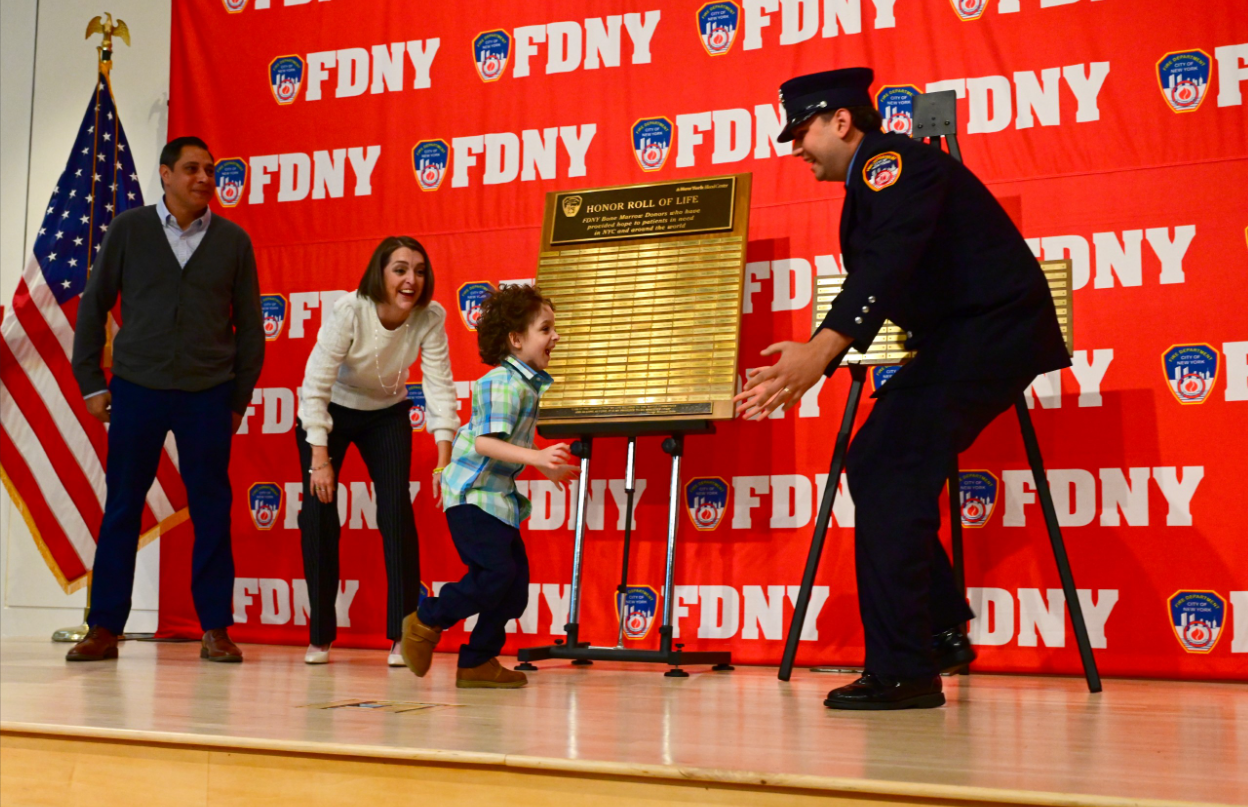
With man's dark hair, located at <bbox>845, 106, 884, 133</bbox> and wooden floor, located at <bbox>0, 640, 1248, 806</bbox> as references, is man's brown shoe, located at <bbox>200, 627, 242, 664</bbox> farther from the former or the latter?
man's dark hair, located at <bbox>845, 106, 884, 133</bbox>

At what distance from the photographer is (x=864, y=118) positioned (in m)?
2.70

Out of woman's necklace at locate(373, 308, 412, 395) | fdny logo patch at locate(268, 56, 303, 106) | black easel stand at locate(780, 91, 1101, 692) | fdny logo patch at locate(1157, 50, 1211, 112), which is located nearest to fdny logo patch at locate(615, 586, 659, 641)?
black easel stand at locate(780, 91, 1101, 692)

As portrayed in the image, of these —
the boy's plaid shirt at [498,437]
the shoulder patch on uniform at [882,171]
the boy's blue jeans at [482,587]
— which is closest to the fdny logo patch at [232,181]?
the boy's plaid shirt at [498,437]

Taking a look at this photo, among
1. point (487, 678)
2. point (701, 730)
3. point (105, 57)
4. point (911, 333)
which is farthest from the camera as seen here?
point (105, 57)

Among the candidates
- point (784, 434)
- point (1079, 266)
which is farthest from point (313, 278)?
point (1079, 266)

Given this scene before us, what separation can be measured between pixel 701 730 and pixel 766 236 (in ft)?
7.69

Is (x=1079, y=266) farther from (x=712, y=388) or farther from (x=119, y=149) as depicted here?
(x=119, y=149)

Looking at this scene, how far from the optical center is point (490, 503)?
2.99m

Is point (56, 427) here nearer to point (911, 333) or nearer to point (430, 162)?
point (430, 162)

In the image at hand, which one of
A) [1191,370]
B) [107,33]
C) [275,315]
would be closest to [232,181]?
[275,315]

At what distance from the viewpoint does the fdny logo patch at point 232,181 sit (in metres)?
4.95

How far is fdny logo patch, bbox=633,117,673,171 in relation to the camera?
4281mm

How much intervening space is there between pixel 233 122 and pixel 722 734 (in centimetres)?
398

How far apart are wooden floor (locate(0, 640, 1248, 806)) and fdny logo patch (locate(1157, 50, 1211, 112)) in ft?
6.04
